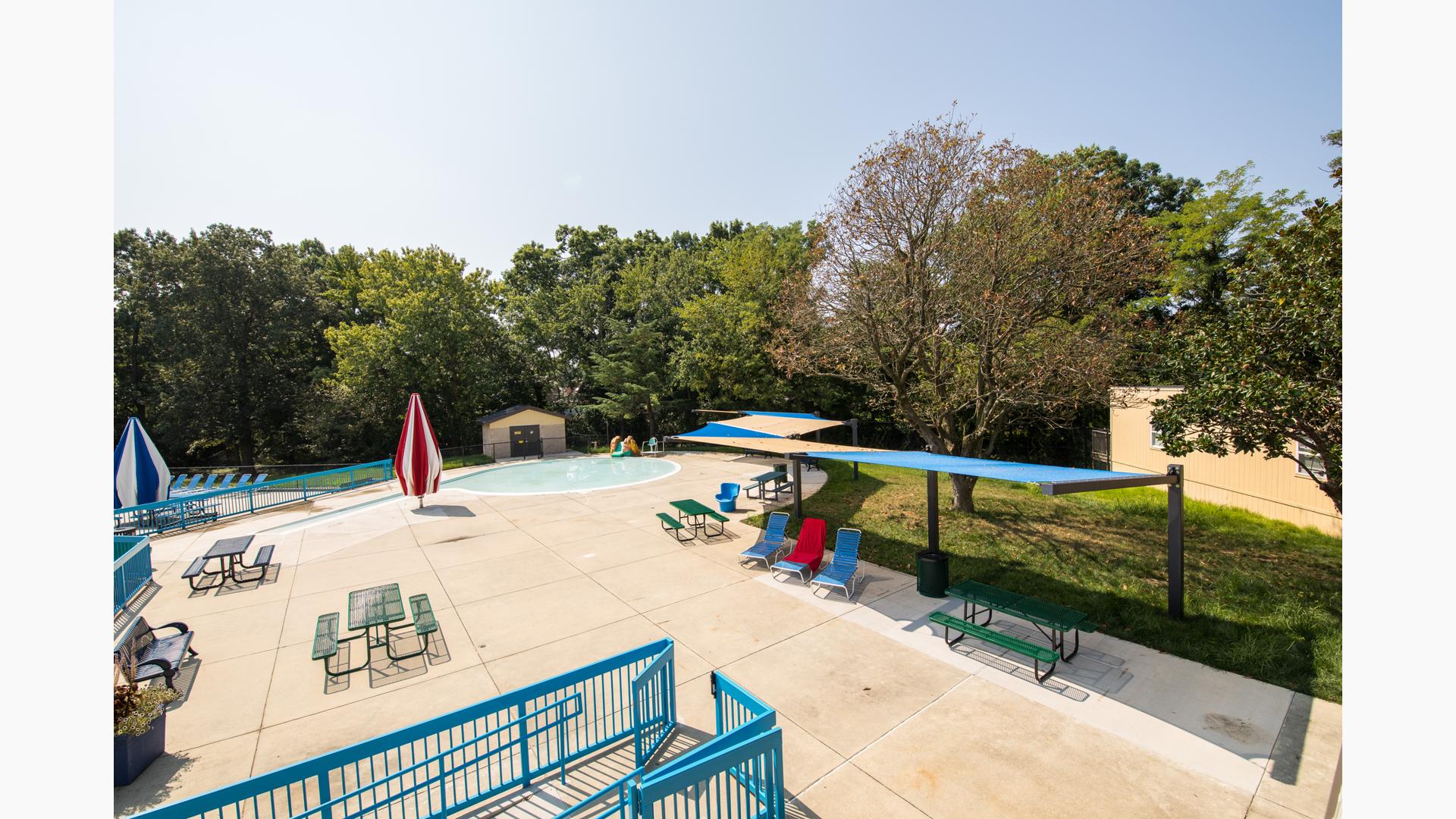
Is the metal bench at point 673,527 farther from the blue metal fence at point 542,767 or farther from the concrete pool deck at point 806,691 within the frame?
the blue metal fence at point 542,767

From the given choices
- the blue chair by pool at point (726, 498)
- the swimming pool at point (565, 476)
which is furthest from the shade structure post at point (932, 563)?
the swimming pool at point (565, 476)

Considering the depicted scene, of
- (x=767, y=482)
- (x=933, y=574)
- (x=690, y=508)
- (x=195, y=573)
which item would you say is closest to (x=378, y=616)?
(x=195, y=573)

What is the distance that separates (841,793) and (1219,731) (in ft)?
13.2

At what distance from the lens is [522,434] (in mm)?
31234

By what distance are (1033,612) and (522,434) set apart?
29.1 metres

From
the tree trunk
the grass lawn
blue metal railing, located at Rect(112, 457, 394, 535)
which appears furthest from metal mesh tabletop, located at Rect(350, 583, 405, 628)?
the tree trunk

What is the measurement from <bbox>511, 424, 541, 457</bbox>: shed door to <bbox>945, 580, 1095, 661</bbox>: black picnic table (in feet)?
90.8

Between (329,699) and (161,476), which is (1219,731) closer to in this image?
(329,699)

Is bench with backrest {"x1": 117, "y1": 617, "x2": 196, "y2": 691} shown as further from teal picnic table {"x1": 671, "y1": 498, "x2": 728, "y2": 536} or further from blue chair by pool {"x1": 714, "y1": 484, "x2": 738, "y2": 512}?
blue chair by pool {"x1": 714, "y1": 484, "x2": 738, "y2": 512}

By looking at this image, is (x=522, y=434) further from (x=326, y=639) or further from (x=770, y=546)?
(x=326, y=639)

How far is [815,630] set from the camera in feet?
25.9

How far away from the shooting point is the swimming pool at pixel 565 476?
20.5 metres

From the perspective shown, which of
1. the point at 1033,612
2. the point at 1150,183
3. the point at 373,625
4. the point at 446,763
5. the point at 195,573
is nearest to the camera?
the point at 446,763

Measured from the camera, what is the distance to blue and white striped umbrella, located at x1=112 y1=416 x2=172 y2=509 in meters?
11.2
